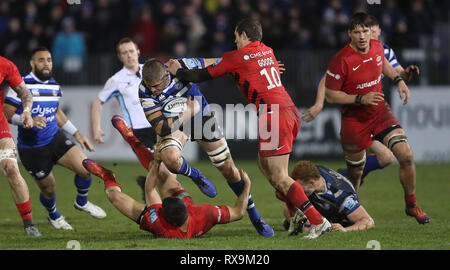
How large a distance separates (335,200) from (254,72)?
1736mm

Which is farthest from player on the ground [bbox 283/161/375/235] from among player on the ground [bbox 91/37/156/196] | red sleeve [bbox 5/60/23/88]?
red sleeve [bbox 5/60/23/88]

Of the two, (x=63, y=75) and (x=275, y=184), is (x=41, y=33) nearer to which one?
(x=63, y=75)

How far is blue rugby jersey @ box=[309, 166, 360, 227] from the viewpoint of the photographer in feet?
29.8

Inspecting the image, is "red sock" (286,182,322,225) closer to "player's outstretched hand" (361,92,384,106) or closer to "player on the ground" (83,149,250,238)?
"player on the ground" (83,149,250,238)

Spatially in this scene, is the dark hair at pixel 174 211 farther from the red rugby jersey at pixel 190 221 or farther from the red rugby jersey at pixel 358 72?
A: the red rugby jersey at pixel 358 72

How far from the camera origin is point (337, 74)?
9.91 meters

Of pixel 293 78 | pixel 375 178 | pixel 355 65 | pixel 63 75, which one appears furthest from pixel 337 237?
pixel 63 75

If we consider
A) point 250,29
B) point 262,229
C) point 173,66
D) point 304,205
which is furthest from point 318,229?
point 173,66

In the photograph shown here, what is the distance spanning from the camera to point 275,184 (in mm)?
8680

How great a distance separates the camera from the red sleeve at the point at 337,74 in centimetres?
989

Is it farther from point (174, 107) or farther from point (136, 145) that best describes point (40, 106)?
point (174, 107)

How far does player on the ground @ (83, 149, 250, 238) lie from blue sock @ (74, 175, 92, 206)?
192cm
